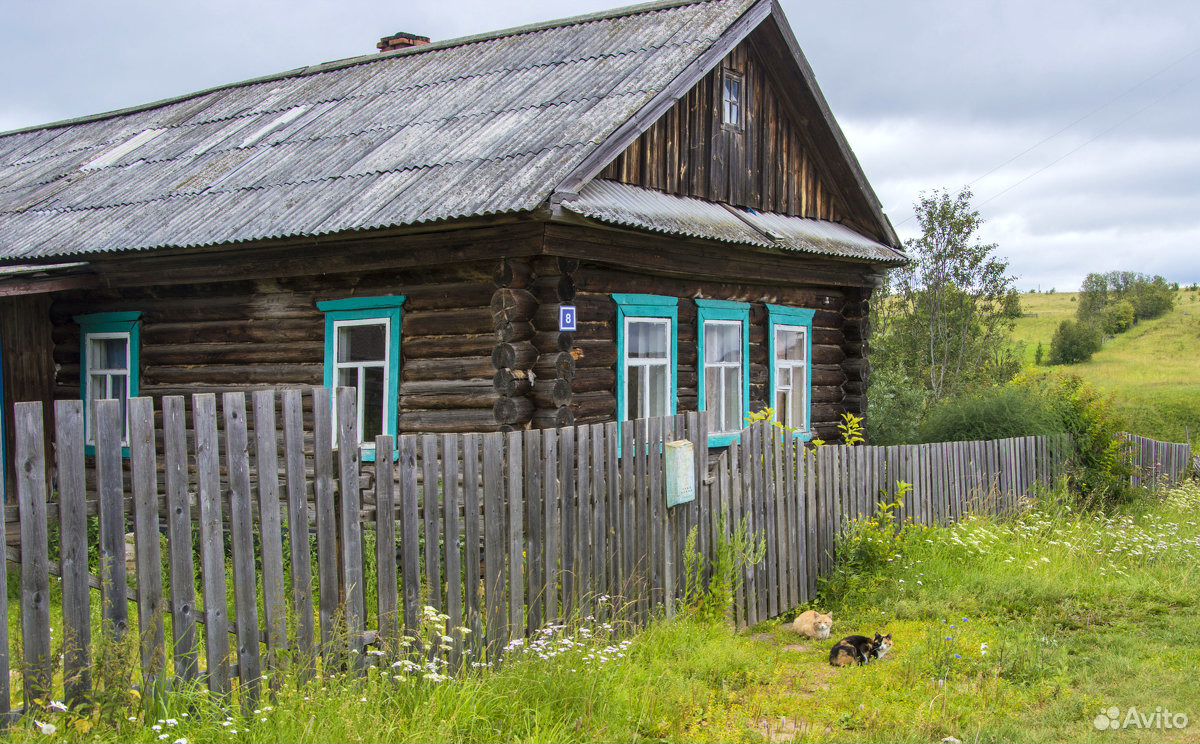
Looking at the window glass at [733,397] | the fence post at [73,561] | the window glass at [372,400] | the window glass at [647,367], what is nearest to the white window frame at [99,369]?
the window glass at [372,400]

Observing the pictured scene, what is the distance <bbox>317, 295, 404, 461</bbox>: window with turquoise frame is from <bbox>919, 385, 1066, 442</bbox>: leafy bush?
25.4 ft

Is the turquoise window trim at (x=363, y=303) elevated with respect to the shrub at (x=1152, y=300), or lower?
lower

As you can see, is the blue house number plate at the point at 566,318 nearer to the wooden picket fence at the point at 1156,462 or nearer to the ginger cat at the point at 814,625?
the ginger cat at the point at 814,625

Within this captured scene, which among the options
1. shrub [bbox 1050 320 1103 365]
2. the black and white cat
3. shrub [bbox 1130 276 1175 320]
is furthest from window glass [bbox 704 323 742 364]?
shrub [bbox 1130 276 1175 320]

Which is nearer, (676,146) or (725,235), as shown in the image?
(725,235)

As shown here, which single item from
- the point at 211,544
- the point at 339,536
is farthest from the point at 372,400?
the point at 211,544

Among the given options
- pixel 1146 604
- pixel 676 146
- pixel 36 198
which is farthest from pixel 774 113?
pixel 36 198

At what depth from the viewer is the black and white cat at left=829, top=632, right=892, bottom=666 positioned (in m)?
6.83

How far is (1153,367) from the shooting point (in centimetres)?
4231

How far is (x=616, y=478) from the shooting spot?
6812 mm

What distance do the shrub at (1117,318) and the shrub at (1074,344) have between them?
220 inches

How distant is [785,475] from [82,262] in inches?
325

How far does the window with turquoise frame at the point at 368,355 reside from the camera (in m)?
10.8

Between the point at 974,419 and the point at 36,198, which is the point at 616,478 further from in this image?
the point at 36,198
